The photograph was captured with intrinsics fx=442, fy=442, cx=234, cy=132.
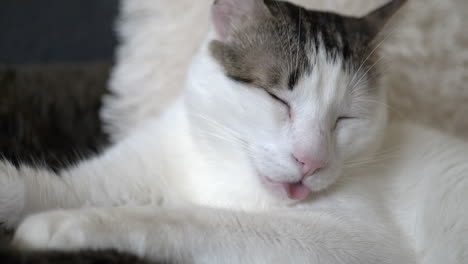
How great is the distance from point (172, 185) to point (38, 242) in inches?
14.7

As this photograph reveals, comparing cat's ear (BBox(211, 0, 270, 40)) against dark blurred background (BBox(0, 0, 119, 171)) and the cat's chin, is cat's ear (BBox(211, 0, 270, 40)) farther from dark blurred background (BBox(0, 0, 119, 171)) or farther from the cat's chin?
dark blurred background (BBox(0, 0, 119, 171))

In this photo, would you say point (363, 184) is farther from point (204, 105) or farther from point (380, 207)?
point (204, 105)

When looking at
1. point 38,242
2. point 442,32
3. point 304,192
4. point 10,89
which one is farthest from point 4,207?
point 442,32

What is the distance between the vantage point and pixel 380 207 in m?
0.90

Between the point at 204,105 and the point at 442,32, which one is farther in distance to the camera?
the point at 442,32

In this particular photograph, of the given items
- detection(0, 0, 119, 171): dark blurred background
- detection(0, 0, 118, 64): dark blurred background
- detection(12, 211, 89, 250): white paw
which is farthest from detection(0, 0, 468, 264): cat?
detection(0, 0, 118, 64): dark blurred background

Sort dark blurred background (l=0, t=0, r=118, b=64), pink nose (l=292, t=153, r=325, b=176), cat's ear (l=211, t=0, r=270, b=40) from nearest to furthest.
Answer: pink nose (l=292, t=153, r=325, b=176) → cat's ear (l=211, t=0, r=270, b=40) → dark blurred background (l=0, t=0, r=118, b=64)

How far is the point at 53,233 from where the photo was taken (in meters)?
0.63

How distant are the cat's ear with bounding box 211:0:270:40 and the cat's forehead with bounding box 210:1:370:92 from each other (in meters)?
0.02

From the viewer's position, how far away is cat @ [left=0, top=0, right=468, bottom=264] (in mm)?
Answer: 685

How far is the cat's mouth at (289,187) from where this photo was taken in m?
0.78

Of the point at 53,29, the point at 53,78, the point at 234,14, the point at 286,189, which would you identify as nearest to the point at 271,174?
the point at 286,189

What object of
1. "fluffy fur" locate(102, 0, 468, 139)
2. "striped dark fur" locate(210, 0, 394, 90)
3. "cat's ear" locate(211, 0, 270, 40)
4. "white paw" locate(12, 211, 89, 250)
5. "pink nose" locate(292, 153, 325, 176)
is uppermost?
"cat's ear" locate(211, 0, 270, 40)

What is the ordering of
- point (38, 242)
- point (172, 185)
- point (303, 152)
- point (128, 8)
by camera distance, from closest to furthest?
point (38, 242)
point (303, 152)
point (172, 185)
point (128, 8)
